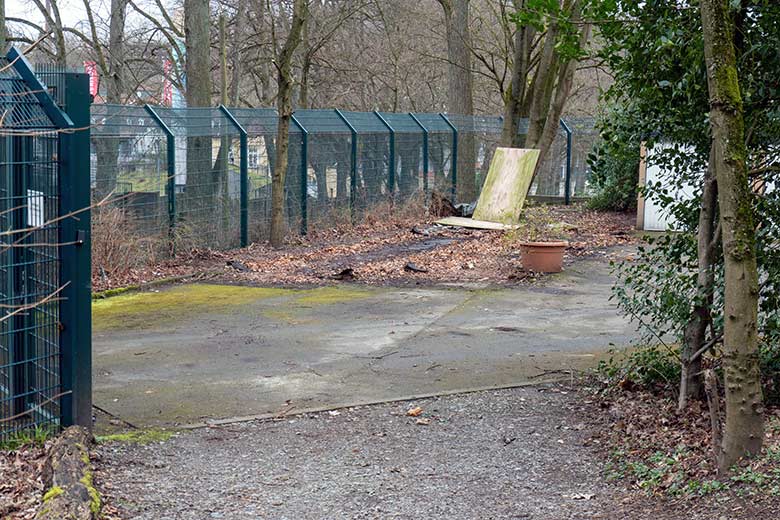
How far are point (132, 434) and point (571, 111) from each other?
111 feet

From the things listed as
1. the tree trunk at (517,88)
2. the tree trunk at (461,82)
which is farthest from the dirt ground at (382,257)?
the tree trunk at (517,88)

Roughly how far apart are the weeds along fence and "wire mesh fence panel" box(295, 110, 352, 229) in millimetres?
24

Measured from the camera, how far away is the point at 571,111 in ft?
126

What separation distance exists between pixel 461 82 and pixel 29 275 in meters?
21.0

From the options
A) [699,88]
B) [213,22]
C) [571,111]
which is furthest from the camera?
[571,111]

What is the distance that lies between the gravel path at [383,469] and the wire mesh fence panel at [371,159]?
1300cm

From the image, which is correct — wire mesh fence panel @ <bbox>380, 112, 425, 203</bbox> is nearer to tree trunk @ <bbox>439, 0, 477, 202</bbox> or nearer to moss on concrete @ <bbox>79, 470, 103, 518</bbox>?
tree trunk @ <bbox>439, 0, 477, 202</bbox>

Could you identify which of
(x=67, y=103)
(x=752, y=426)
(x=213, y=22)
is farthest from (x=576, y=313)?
(x=213, y=22)

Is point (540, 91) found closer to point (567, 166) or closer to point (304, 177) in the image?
point (567, 166)

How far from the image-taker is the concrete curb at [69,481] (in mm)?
4680

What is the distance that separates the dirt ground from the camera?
13.5 meters

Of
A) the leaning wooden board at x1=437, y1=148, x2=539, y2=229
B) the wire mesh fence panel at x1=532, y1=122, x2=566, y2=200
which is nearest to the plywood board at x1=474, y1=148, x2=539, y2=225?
the leaning wooden board at x1=437, y1=148, x2=539, y2=229

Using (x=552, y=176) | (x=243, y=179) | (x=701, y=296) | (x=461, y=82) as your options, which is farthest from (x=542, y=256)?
(x=552, y=176)

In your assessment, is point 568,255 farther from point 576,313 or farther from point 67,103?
point 67,103
